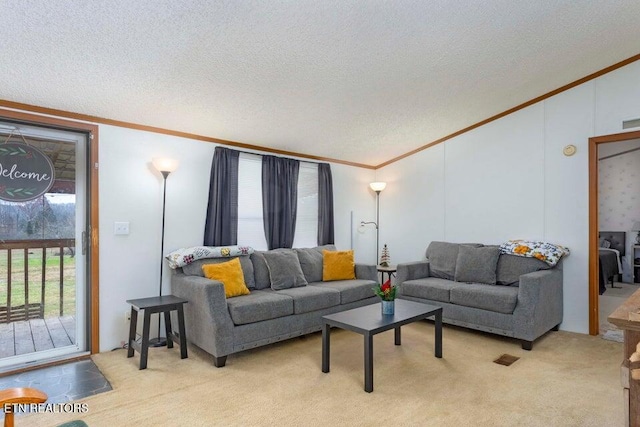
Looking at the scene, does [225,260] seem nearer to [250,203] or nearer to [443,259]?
[250,203]

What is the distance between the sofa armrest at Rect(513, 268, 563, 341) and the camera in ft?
11.1

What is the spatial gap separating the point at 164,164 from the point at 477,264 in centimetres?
348

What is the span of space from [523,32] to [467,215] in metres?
2.41

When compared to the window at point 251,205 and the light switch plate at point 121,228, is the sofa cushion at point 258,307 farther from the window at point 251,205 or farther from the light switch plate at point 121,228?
the light switch plate at point 121,228

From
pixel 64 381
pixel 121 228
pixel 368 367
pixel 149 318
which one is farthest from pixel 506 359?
pixel 121 228

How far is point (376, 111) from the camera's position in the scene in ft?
13.3

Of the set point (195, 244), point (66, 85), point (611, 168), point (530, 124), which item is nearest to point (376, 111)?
point (530, 124)

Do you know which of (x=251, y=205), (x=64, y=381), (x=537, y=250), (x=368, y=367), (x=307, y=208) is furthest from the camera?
(x=307, y=208)

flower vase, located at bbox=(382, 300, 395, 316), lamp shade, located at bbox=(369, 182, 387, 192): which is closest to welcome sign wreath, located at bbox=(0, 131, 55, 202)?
flower vase, located at bbox=(382, 300, 395, 316)

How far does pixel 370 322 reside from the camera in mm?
2789

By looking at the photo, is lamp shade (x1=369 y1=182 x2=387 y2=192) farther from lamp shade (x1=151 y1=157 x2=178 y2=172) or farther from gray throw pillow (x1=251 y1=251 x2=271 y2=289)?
lamp shade (x1=151 y1=157 x2=178 y2=172)

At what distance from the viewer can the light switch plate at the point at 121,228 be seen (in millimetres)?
3415

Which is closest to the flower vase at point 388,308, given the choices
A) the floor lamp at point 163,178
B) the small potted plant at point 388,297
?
the small potted plant at point 388,297

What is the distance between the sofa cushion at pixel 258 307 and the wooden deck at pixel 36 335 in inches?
57.8
